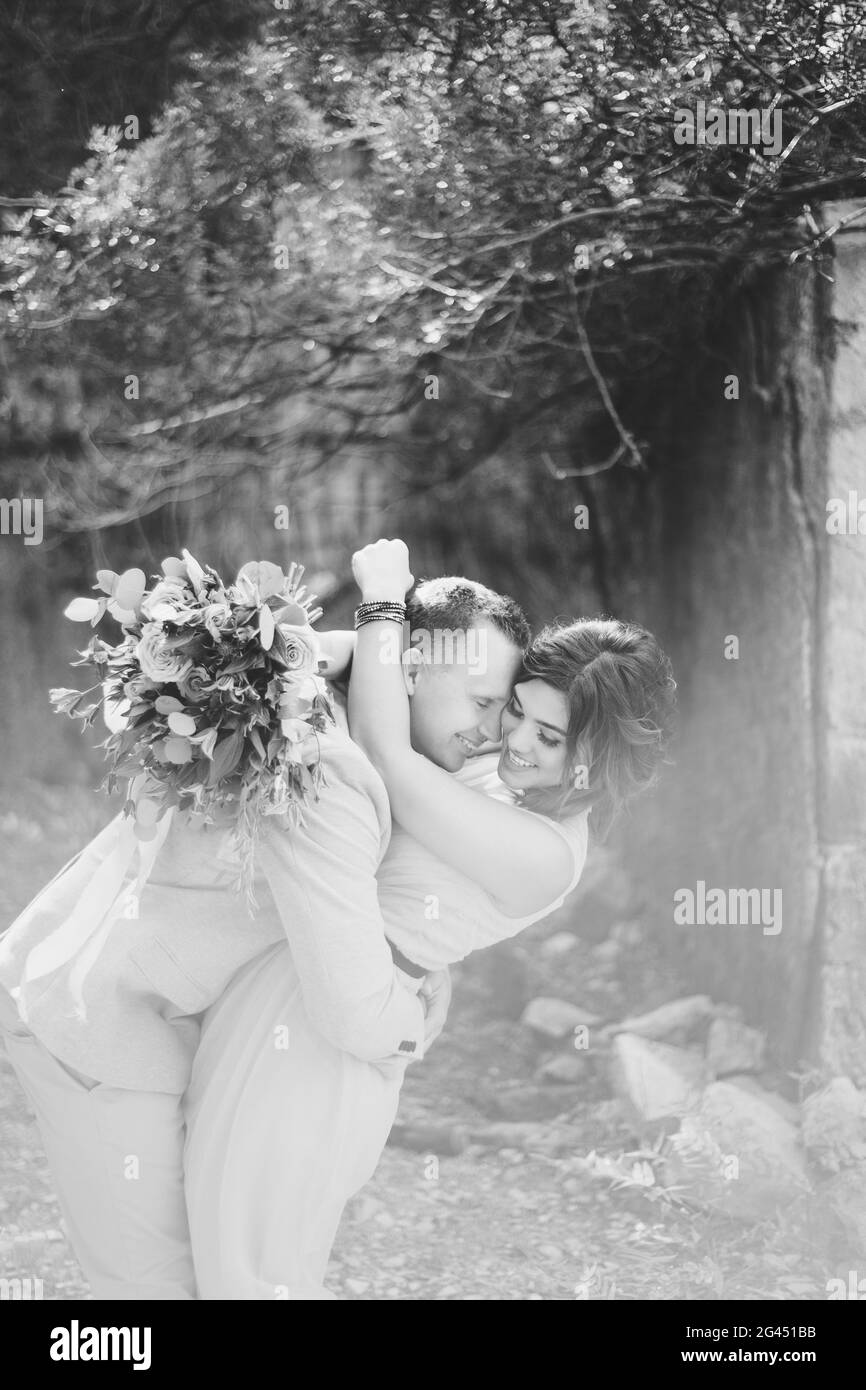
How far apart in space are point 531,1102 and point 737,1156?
61cm

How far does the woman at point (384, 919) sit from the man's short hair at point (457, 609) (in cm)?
5

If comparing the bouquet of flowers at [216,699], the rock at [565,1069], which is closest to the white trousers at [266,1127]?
the bouquet of flowers at [216,699]

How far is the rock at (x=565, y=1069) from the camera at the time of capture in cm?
388

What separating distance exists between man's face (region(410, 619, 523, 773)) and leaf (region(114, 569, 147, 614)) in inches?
19.1

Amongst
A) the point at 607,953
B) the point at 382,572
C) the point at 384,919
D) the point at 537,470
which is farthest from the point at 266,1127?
the point at 537,470

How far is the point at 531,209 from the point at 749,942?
205 cm

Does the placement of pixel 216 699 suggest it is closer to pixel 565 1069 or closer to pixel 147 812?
Result: pixel 147 812

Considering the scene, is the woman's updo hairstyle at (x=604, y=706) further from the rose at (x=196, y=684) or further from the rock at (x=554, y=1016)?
the rock at (x=554, y=1016)

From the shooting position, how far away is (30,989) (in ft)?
7.09

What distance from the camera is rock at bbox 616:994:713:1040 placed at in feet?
12.6

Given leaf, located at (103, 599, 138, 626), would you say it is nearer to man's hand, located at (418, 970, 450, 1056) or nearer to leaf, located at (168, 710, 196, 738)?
leaf, located at (168, 710, 196, 738)

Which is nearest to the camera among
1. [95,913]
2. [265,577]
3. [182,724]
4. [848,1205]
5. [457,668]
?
[182,724]

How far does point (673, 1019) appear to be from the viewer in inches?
153
